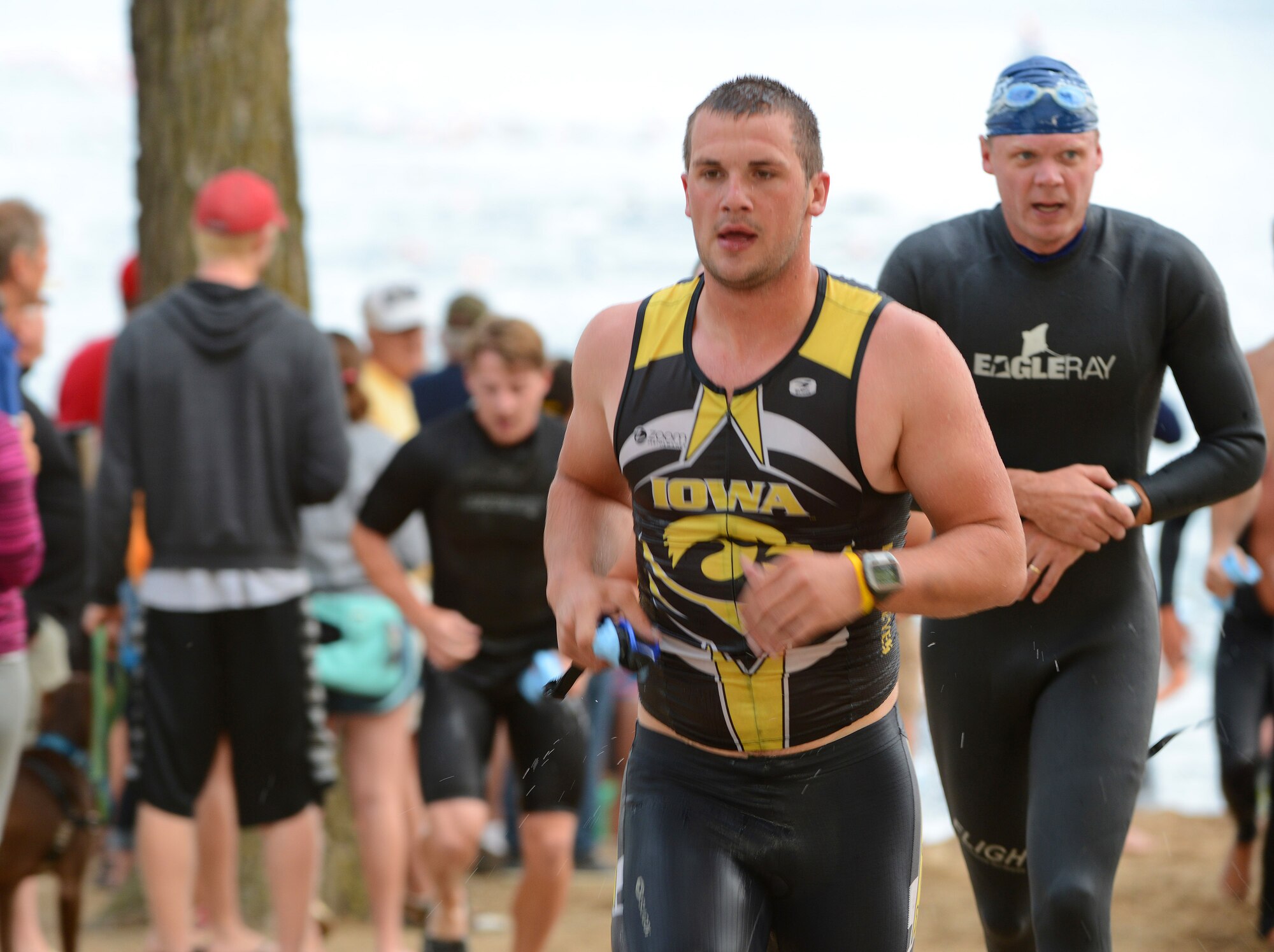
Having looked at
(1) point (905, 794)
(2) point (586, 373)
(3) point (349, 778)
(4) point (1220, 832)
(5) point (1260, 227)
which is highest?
(5) point (1260, 227)

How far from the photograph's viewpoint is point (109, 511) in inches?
201

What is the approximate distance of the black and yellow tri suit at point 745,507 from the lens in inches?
107

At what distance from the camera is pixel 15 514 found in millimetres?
4277

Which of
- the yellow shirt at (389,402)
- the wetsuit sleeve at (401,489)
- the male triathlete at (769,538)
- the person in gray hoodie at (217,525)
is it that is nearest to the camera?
the male triathlete at (769,538)

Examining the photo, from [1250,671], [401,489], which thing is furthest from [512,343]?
[1250,671]

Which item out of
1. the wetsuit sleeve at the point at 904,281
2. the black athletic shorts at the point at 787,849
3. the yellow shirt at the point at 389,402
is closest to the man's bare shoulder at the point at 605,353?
the black athletic shorts at the point at 787,849

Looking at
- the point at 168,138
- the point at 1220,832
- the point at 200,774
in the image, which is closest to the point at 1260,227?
the point at 1220,832

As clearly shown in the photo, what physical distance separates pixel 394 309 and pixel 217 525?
7.99 ft

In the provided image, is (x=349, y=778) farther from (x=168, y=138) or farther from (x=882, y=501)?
(x=882, y=501)

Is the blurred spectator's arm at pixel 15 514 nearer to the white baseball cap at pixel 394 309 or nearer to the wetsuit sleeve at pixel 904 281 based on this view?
the wetsuit sleeve at pixel 904 281

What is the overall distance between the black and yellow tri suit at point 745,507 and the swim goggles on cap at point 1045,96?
0.99m

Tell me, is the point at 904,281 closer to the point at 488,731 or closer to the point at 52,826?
the point at 488,731

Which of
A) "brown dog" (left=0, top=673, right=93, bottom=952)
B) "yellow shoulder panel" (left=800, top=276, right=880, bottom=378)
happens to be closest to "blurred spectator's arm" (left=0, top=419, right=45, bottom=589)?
"brown dog" (left=0, top=673, right=93, bottom=952)

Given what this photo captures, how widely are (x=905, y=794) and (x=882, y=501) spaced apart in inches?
23.1
